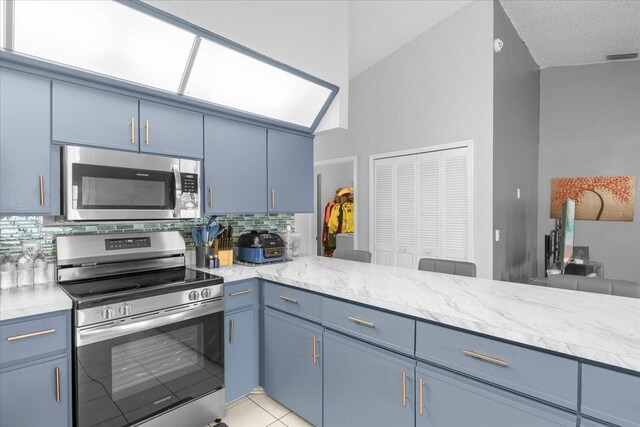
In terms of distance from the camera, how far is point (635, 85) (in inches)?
174

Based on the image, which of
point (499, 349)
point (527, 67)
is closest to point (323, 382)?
point (499, 349)

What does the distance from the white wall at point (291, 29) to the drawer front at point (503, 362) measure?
1.95 metres

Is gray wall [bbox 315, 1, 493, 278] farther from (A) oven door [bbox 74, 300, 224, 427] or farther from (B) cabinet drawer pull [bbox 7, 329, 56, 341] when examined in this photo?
(B) cabinet drawer pull [bbox 7, 329, 56, 341]

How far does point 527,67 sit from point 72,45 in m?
4.96

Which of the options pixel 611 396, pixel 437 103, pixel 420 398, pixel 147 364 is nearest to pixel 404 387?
pixel 420 398

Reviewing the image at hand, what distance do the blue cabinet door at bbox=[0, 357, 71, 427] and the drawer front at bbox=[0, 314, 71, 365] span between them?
0.06m

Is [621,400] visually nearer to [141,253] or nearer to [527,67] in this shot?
[141,253]

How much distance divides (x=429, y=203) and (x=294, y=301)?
227 centimetres

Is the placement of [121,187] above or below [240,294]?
above

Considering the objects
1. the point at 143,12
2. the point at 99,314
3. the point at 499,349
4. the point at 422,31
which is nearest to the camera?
the point at 499,349

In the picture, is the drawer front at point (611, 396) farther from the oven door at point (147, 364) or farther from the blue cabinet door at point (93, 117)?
the blue cabinet door at point (93, 117)

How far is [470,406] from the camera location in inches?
50.3

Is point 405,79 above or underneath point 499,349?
above

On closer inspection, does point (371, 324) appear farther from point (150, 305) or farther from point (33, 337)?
point (33, 337)
